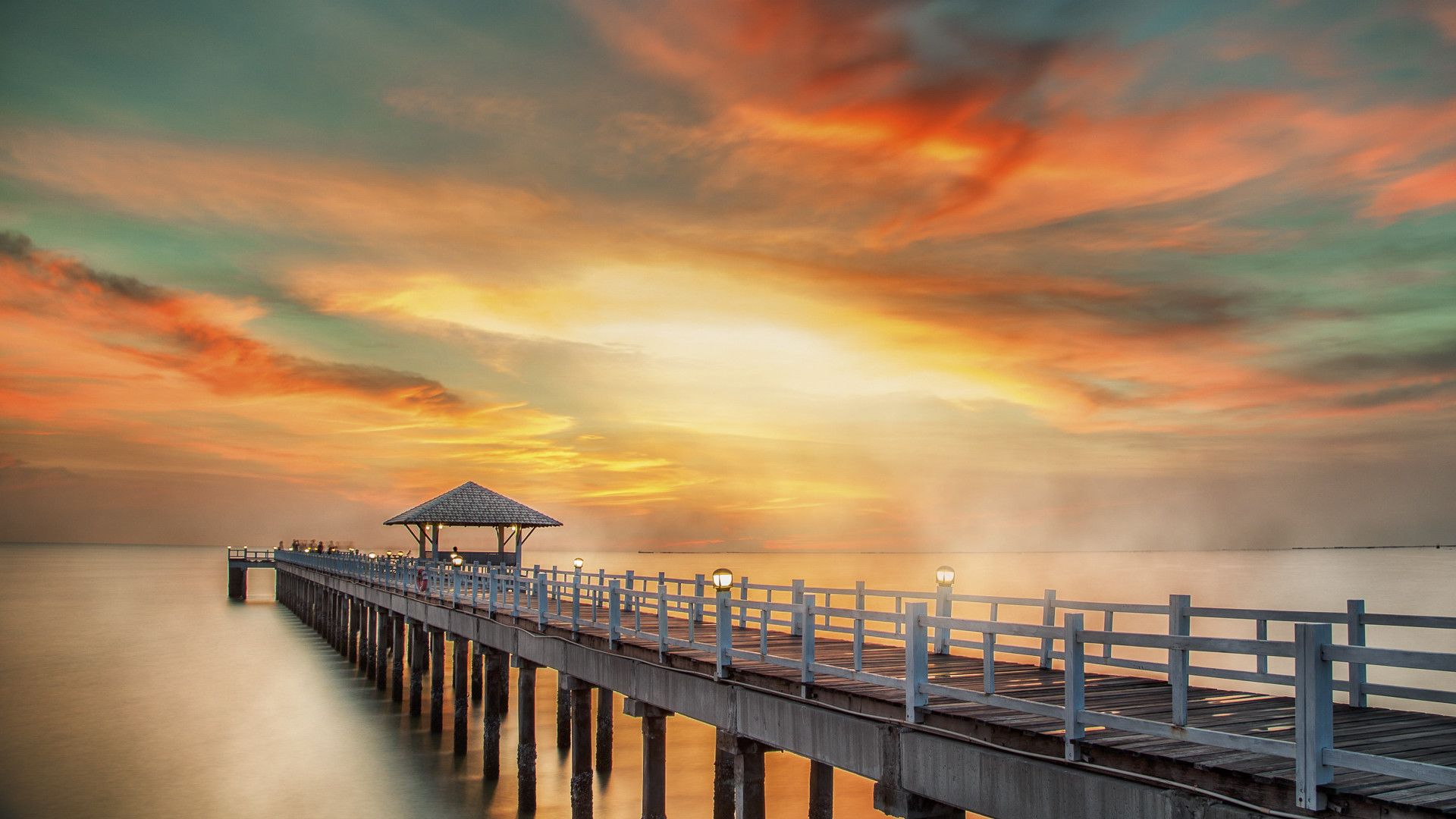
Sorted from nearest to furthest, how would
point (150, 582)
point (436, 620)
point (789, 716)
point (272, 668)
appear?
point (789, 716), point (436, 620), point (272, 668), point (150, 582)

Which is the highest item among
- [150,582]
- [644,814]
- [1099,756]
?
[1099,756]

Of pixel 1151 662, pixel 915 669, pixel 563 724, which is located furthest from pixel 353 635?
pixel 1151 662

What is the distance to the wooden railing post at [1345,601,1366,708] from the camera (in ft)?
32.8

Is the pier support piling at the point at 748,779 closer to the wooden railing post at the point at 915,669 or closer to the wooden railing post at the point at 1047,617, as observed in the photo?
the wooden railing post at the point at 915,669

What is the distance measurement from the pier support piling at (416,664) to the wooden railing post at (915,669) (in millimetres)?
24665

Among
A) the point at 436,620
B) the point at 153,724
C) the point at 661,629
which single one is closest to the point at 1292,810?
the point at 661,629

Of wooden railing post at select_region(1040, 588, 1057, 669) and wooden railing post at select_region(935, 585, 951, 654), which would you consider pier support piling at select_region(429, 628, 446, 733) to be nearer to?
wooden railing post at select_region(935, 585, 951, 654)

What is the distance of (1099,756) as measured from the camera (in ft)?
27.2

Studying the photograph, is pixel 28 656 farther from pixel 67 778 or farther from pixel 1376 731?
pixel 1376 731

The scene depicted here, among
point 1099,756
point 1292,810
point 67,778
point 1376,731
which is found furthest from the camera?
point 67,778

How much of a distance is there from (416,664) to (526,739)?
11.7m

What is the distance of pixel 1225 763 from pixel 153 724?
3624 cm

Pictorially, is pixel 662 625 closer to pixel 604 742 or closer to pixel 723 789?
pixel 723 789

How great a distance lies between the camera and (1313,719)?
671cm
